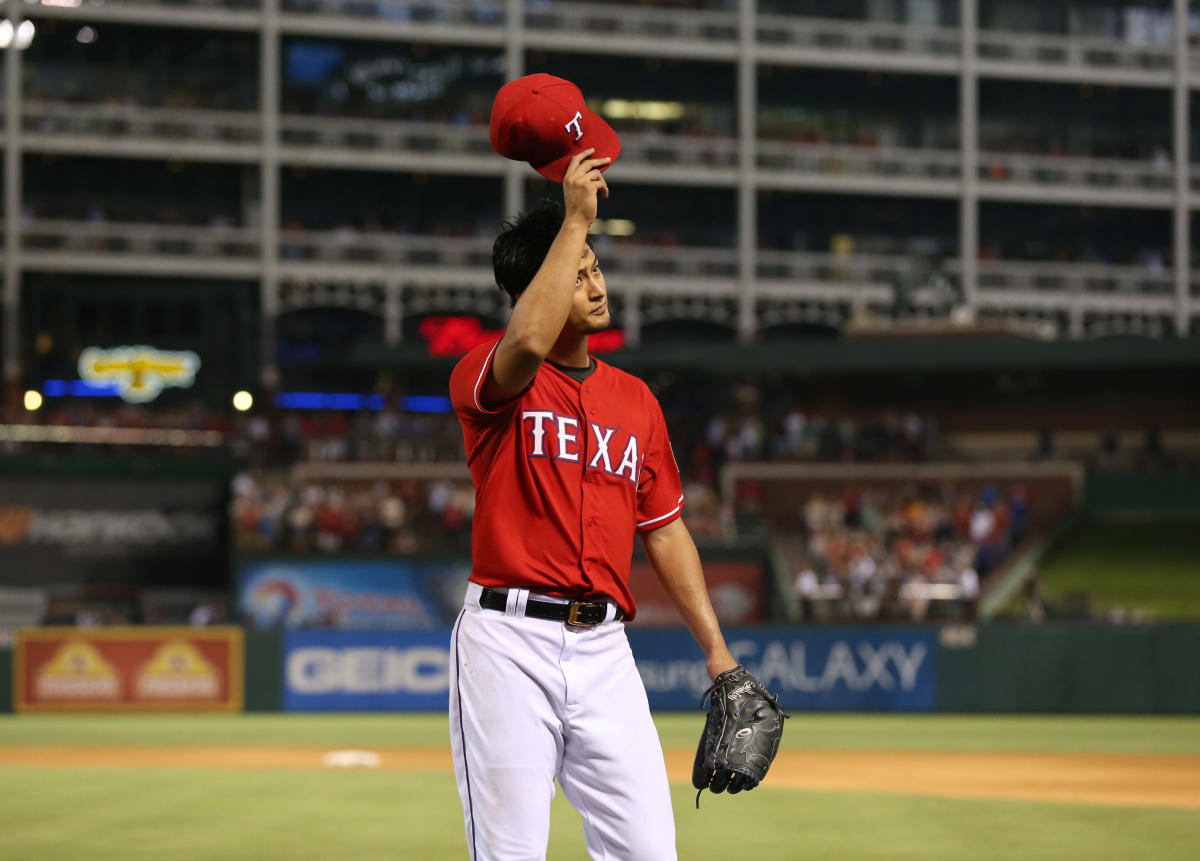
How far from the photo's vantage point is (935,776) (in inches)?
600

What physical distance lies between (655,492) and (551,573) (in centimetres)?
57

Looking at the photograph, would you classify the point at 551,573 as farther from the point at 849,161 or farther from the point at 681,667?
the point at 849,161

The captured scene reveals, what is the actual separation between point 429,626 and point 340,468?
579 inches

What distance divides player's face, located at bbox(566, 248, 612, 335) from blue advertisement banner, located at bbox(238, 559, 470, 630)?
89.1 feet

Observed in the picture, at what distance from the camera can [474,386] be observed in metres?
4.56

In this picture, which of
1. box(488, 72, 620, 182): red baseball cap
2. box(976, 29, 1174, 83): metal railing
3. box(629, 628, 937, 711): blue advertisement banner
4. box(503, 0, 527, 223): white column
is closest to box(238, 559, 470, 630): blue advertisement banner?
box(629, 628, 937, 711): blue advertisement banner

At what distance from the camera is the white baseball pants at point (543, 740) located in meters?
4.47

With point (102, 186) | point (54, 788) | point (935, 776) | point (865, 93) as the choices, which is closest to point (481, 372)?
point (54, 788)

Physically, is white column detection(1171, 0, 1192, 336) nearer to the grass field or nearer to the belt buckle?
the grass field

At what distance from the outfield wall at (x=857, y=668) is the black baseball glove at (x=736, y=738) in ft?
62.3

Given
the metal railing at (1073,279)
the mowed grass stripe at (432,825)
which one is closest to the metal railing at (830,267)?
the metal railing at (1073,279)

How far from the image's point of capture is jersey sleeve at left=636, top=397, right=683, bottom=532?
498cm

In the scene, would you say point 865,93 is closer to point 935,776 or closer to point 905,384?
point 905,384

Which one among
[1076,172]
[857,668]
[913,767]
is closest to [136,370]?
[857,668]
